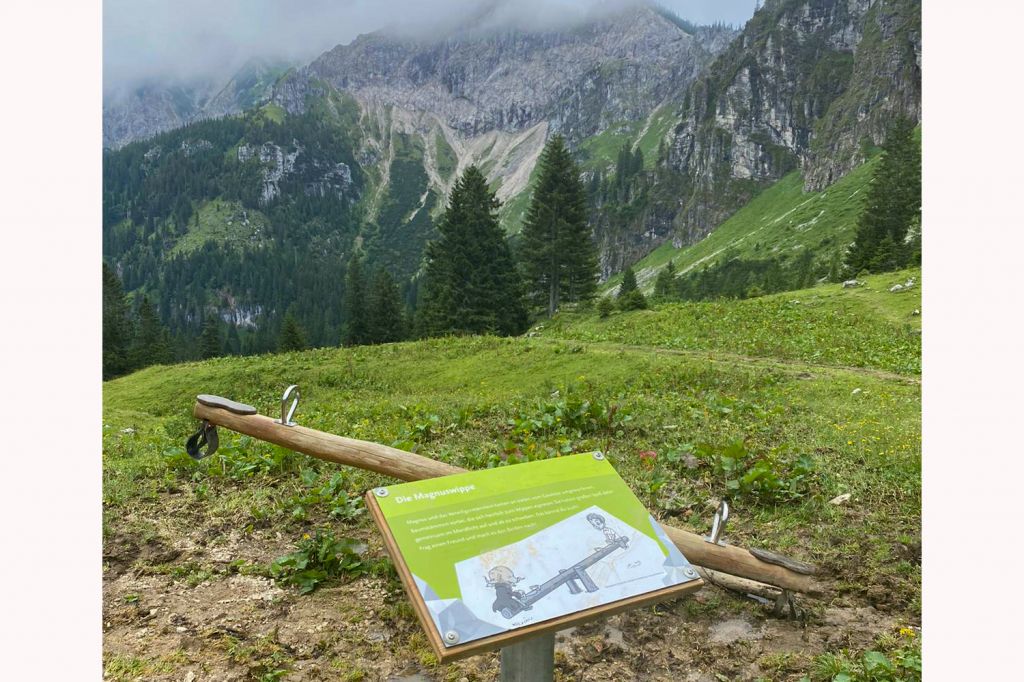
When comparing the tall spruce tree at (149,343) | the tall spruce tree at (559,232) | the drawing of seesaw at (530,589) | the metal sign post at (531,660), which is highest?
the tall spruce tree at (559,232)

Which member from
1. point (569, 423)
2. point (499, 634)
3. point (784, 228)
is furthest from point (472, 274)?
point (784, 228)

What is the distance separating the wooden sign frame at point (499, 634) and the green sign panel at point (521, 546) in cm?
2

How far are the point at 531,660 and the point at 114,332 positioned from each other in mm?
57853

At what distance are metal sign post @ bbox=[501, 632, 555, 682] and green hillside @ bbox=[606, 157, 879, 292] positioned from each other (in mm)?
85578

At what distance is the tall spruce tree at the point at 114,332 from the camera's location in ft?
164

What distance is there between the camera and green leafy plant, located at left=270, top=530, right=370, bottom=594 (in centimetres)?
548

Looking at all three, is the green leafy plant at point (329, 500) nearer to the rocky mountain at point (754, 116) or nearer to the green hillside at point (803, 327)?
the green hillside at point (803, 327)

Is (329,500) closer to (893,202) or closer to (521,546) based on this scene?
(521,546)

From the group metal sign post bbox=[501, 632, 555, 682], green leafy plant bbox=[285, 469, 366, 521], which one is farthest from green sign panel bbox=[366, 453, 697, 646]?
green leafy plant bbox=[285, 469, 366, 521]

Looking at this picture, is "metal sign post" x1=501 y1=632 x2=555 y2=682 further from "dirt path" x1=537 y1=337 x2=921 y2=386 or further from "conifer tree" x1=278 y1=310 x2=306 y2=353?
"conifer tree" x1=278 y1=310 x2=306 y2=353

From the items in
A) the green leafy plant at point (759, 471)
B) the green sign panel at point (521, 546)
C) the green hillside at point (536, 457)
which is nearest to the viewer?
the green sign panel at point (521, 546)

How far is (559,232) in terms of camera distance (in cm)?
4472

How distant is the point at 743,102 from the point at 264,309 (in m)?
136

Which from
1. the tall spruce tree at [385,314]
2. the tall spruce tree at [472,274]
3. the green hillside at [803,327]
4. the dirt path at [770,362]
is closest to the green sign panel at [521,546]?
the dirt path at [770,362]
